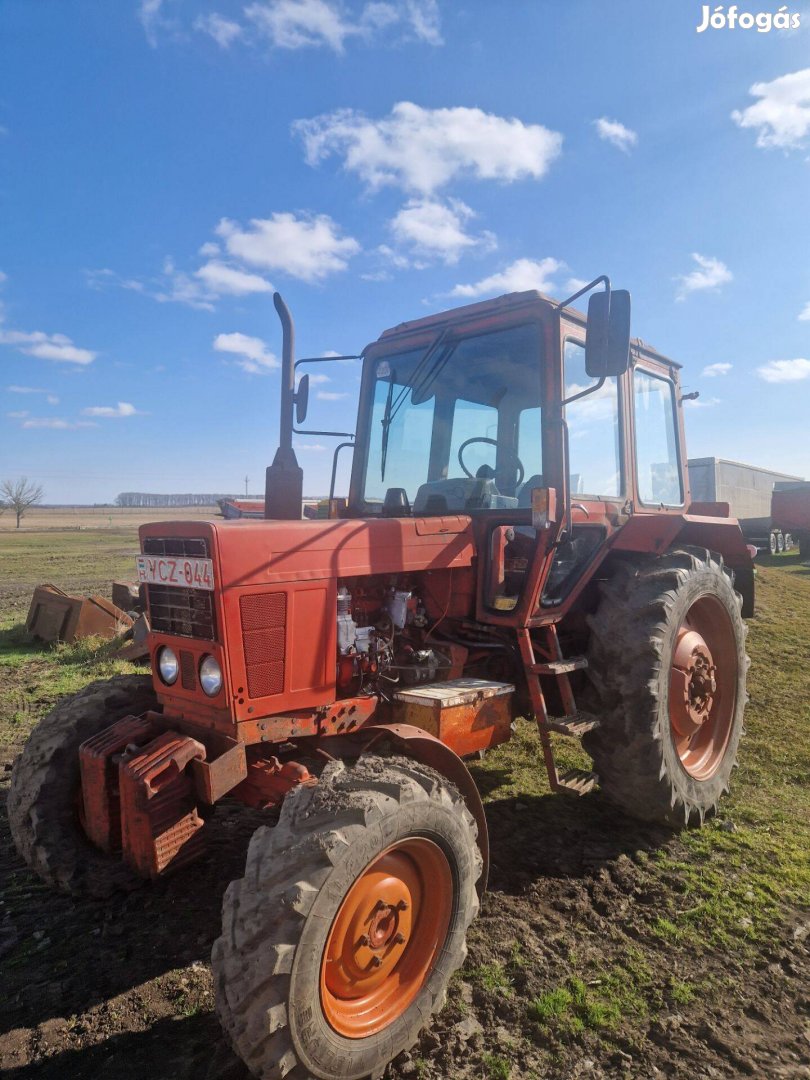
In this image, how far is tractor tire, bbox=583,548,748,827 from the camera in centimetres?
368

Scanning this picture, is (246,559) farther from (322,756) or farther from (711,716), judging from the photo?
(711,716)

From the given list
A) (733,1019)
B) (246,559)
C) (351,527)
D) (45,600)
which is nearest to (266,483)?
(351,527)

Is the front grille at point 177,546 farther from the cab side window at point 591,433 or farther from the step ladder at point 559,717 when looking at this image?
the cab side window at point 591,433

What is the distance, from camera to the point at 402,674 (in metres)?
3.49

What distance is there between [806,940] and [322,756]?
2.24 meters

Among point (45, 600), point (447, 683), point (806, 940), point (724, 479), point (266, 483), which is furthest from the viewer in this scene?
point (724, 479)

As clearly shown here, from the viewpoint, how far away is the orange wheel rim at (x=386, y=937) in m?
2.30

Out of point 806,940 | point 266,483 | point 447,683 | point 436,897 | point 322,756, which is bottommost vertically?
point 806,940

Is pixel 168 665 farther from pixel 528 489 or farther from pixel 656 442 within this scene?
pixel 656 442

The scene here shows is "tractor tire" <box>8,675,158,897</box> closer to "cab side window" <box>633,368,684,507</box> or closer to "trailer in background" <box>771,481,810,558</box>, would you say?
"cab side window" <box>633,368,684,507</box>

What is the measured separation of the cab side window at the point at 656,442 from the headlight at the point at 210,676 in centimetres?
302

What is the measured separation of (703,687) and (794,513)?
21848 mm

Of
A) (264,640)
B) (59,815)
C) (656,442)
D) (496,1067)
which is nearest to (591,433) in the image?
(656,442)

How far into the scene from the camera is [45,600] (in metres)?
8.92
